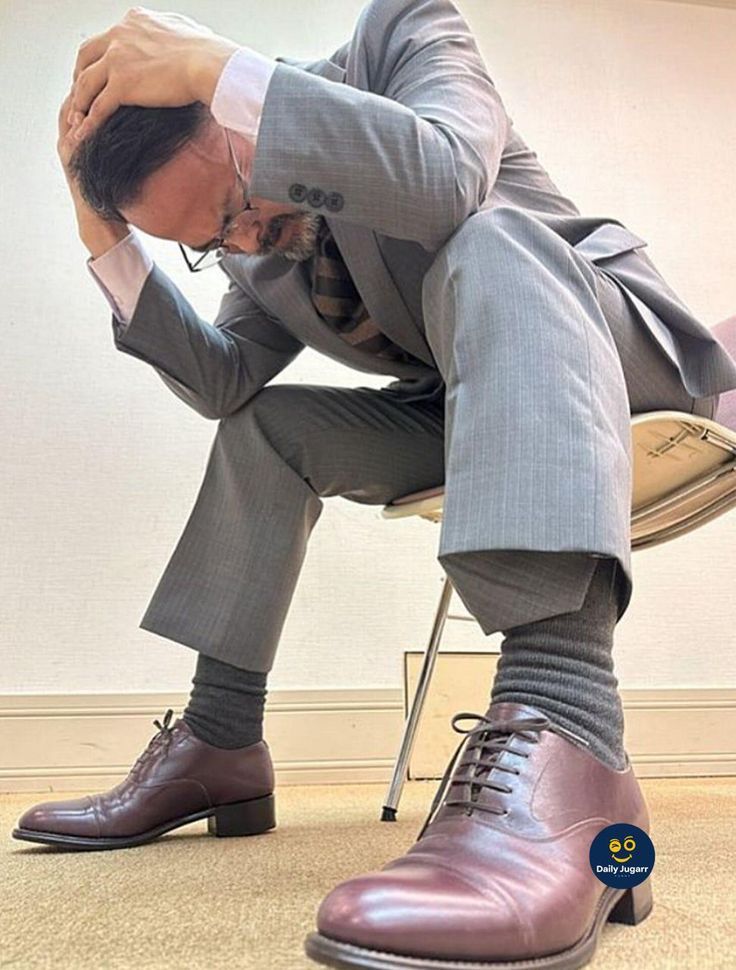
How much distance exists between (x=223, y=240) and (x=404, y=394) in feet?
0.88

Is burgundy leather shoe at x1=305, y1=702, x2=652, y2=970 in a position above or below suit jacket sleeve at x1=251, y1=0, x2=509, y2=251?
below

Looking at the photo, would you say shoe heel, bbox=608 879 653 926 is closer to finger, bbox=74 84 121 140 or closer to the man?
the man

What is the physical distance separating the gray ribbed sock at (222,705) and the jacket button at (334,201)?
457 mm

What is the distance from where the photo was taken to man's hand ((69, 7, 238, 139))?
705 millimetres

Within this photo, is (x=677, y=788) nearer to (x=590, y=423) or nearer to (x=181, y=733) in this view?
(x=181, y=733)

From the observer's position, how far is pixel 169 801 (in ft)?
2.77

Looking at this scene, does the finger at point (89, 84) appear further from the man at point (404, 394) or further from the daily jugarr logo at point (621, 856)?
the daily jugarr logo at point (621, 856)

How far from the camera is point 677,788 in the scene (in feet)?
5.03

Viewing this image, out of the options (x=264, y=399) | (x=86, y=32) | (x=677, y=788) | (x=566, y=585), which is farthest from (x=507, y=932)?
(x=86, y=32)

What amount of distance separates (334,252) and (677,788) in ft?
3.59

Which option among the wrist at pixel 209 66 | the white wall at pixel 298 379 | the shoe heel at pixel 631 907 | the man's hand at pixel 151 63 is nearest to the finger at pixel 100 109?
the man's hand at pixel 151 63

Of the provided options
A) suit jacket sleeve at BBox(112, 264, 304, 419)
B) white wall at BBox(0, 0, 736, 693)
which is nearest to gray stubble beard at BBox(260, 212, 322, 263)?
suit jacket sleeve at BBox(112, 264, 304, 419)

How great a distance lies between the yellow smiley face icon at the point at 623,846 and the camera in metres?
0.50

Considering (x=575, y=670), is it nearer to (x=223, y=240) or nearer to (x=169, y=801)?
(x=169, y=801)
